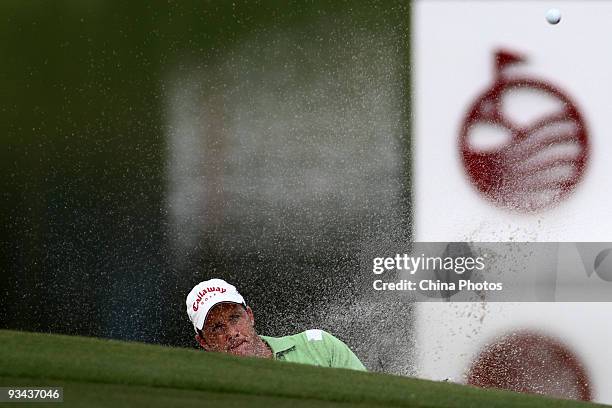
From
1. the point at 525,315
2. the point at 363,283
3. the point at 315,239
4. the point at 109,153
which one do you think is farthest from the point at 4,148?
the point at 525,315

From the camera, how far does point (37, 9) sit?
9.91ft

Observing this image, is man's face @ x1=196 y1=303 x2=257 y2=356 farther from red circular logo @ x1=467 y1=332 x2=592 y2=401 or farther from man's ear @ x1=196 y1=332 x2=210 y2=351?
red circular logo @ x1=467 y1=332 x2=592 y2=401

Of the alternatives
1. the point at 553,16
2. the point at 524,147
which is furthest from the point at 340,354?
the point at 553,16

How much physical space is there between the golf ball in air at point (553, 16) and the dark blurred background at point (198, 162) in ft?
1.62

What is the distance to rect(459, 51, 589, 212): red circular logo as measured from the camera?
117 inches

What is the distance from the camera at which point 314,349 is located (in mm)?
3021

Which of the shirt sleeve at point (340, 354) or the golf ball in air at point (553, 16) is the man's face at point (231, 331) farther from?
the golf ball in air at point (553, 16)

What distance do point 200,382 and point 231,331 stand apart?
1116mm

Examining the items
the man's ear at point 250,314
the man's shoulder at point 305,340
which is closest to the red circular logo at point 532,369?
the man's shoulder at point 305,340

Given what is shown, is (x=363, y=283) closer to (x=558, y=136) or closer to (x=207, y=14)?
(x=558, y=136)

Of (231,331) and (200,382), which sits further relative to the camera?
(231,331)

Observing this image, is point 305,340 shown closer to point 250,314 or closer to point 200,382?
point 250,314

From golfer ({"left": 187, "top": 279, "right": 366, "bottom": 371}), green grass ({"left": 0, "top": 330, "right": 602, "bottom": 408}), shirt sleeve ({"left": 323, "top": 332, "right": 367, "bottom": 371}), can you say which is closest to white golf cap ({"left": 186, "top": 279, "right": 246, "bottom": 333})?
golfer ({"left": 187, "top": 279, "right": 366, "bottom": 371})

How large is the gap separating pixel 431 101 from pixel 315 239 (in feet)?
2.04
